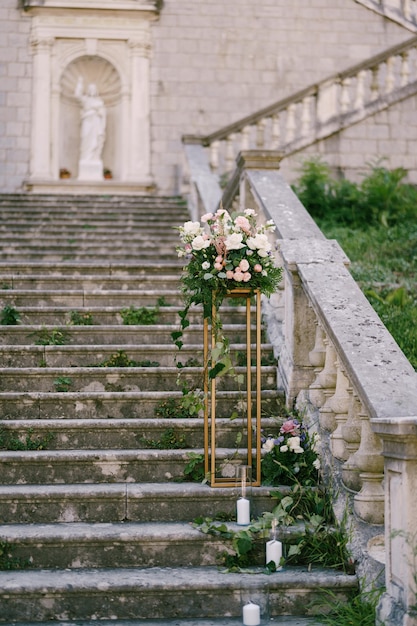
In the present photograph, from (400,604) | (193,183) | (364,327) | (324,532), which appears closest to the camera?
(400,604)

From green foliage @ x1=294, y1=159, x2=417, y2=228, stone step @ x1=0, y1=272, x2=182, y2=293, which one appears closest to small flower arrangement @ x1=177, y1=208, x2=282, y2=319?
stone step @ x1=0, y1=272, x2=182, y2=293

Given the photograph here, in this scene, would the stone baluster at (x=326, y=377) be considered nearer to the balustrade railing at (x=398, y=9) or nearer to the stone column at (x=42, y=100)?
the stone column at (x=42, y=100)

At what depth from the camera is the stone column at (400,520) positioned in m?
3.43

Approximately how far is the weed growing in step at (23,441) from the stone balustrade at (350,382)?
4.93 ft

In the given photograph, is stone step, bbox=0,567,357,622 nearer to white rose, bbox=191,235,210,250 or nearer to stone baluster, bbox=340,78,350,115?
white rose, bbox=191,235,210,250

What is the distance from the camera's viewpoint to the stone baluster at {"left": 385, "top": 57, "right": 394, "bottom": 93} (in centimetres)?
1219

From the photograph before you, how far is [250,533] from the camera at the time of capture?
4.23 m

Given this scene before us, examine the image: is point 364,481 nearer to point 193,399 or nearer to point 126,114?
point 193,399

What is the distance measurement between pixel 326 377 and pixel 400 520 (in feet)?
4.52

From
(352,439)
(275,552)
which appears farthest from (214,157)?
(275,552)

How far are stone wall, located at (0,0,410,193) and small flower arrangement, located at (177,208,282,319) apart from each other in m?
9.41

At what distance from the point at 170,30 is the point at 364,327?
35.4 ft

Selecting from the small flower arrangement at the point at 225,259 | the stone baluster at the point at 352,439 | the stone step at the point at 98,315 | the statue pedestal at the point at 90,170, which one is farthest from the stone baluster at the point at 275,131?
the stone baluster at the point at 352,439

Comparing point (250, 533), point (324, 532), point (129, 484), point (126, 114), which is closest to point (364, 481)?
point (324, 532)
